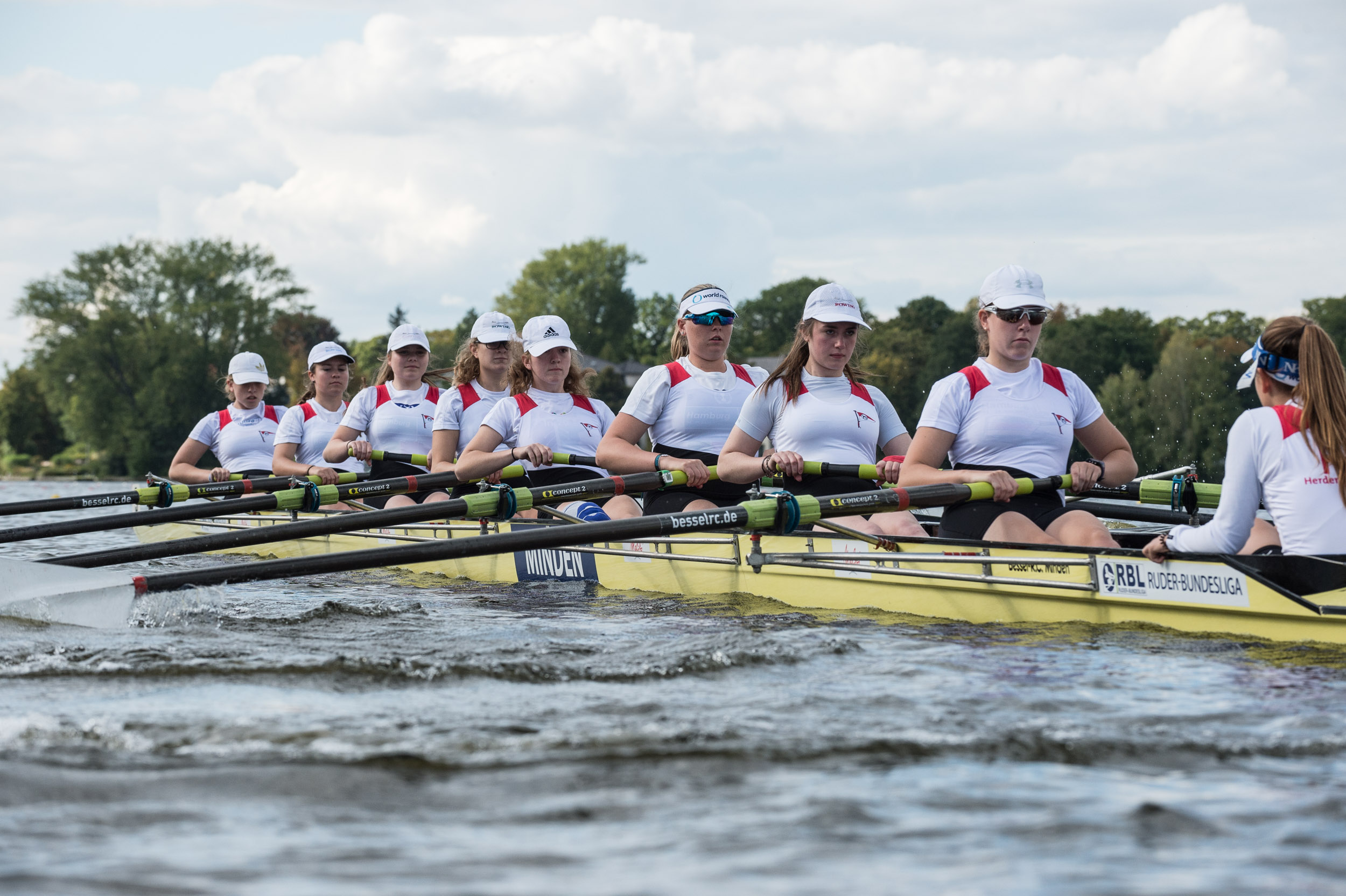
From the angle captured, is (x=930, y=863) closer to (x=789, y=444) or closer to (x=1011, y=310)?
(x=1011, y=310)

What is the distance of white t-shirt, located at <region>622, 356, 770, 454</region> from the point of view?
319 inches

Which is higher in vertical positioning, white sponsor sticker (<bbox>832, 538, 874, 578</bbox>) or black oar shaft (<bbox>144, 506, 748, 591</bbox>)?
black oar shaft (<bbox>144, 506, 748, 591</bbox>)

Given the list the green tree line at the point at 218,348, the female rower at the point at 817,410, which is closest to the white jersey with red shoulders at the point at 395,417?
the female rower at the point at 817,410

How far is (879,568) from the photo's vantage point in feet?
21.1

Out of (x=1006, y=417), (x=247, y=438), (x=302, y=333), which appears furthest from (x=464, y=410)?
(x=302, y=333)

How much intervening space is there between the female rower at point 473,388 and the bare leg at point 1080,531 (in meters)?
5.12

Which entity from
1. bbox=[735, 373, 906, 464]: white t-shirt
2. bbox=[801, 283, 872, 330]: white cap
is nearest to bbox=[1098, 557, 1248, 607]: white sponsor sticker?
bbox=[735, 373, 906, 464]: white t-shirt

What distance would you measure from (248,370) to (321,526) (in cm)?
837

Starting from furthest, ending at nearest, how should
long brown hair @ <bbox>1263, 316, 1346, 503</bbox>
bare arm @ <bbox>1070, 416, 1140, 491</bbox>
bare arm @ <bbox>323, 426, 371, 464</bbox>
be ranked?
bare arm @ <bbox>323, 426, 371, 464</bbox> → bare arm @ <bbox>1070, 416, 1140, 491</bbox> → long brown hair @ <bbox>1263, 316, 1346, 503</bbox>

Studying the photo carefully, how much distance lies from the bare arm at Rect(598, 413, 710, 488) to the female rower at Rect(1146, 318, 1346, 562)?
363 centimetres

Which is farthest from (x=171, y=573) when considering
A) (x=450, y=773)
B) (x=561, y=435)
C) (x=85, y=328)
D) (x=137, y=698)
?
(x=85, y=328)

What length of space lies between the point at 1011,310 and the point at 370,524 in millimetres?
3400

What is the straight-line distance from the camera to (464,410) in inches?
412

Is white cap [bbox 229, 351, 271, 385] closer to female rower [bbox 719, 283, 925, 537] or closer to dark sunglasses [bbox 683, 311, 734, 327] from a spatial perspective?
dark sunglasses [bbox 683, 311, 734, 327]
